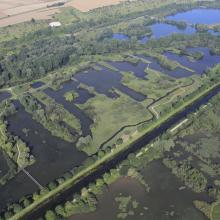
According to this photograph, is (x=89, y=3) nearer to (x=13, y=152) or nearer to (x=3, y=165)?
(x=13, y=152)

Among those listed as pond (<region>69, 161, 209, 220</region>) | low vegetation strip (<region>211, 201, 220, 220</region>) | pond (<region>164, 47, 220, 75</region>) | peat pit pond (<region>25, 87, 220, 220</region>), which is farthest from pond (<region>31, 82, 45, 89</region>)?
low vegetation strip (<region>211, 201, 220, 220</region>)

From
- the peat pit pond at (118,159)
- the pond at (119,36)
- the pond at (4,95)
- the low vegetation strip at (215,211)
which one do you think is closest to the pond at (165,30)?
the pond at (119,36)

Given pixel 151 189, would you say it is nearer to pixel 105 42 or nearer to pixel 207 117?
pixel 207 117

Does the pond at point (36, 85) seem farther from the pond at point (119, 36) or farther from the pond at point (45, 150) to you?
the pond at point (119, 36)

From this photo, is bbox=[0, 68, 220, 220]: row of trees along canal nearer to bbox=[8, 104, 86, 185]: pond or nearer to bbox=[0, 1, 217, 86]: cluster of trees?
bbox=[8, 104, 86, 185]: pond

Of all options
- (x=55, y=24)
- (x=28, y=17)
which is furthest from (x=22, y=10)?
(x=55, y=24)

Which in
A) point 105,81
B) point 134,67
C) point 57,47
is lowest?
point 134,67
